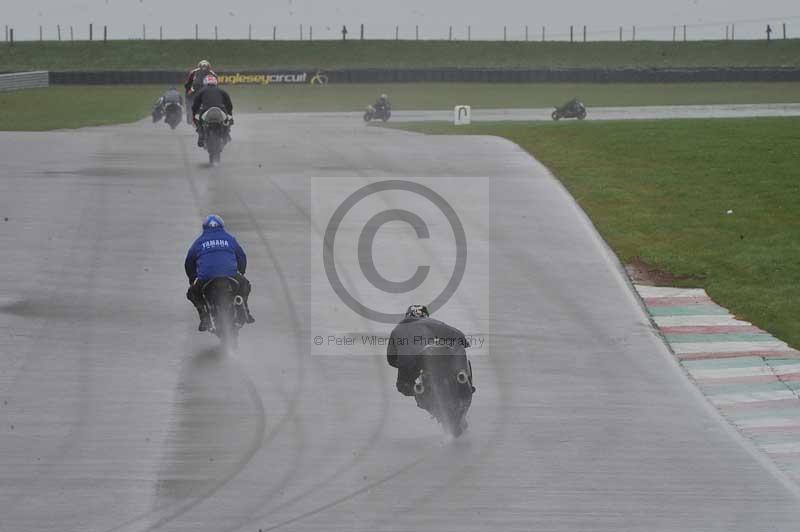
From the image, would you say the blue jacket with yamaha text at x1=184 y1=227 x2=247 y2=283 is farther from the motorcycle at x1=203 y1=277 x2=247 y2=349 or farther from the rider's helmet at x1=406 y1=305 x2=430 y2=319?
the rider's helmet at x1=406 y1=305 x2=430 y2=319

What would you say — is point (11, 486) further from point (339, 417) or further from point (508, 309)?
point (508, 309)

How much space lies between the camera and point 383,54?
84.8m

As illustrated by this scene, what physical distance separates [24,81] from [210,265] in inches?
2068

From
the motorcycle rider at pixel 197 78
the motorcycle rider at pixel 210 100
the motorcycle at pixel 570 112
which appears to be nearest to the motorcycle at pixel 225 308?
the motorcycle rider at pixel 210 100

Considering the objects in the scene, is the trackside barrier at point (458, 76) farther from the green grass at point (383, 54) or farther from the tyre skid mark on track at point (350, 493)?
the tyre skid mark on track at point (350, 493)

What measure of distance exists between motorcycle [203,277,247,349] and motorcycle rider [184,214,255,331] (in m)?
0.06

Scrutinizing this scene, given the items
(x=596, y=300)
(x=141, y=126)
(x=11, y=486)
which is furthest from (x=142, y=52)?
(x=11, y=486)

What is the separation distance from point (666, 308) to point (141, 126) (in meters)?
26.1

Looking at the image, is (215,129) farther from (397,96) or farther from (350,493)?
(397,96)

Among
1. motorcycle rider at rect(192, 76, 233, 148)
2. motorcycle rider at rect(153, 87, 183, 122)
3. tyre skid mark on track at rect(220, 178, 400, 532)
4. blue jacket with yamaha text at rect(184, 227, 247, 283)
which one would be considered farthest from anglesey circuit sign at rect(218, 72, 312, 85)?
tyre skid mark on track at rect(220, 178, 400, 532)

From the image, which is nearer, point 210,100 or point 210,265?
point 210,265

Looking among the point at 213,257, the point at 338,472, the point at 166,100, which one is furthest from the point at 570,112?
the point at 338,472

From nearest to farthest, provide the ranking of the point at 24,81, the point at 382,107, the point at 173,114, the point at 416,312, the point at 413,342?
the point at 413,342 < the point at 416,312 < the point at 173,114 < the point at 382,107 < the point at 24,81

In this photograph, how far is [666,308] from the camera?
18812 mm
